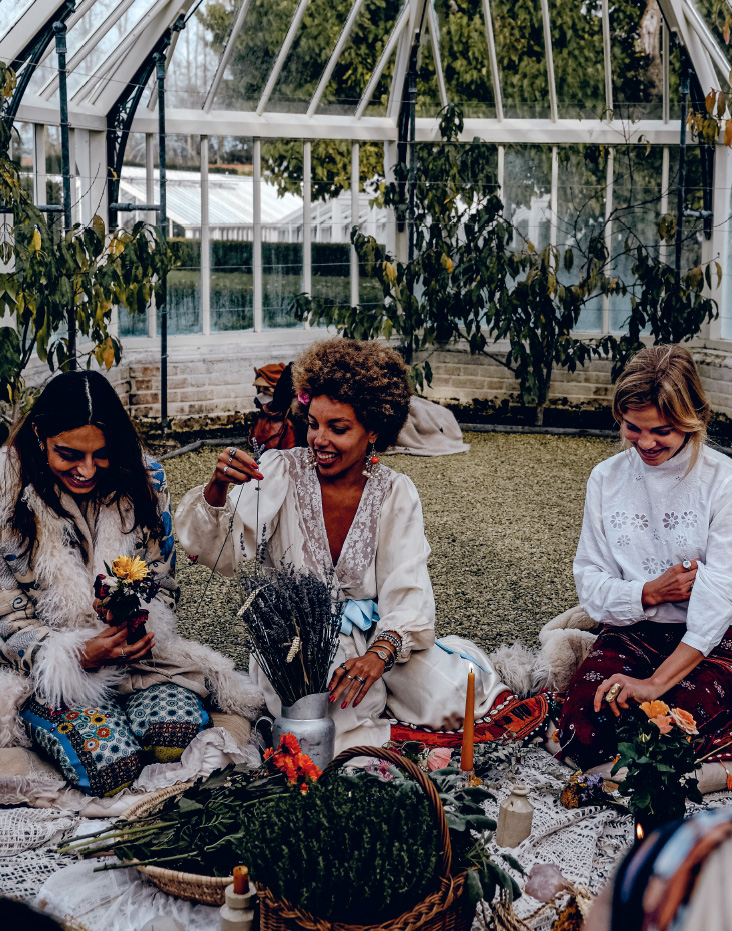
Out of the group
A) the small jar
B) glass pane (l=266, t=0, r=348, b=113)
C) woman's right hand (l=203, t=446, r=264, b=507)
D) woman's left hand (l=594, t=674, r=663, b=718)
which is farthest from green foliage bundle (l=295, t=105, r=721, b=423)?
the small jar

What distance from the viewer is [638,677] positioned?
3.07 metres

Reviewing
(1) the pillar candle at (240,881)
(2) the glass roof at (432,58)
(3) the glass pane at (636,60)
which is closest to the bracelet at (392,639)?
(1) the pillar candle at (240,881)

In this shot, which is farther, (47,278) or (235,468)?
(47,278)

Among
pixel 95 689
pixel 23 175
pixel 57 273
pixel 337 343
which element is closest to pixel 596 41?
pixel 23 175

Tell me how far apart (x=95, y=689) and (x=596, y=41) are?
24.9 ft

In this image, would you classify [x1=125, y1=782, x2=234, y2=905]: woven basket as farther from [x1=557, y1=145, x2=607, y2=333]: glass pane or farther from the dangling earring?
[x1=557, y1=145, x2=607, y2=333]: glass pane

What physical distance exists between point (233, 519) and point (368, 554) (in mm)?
404

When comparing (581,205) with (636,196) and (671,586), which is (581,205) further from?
(671,586)

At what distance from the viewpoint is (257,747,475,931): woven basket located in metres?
1.81

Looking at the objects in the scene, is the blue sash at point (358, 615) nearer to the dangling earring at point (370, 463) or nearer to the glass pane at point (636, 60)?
the dangling earring at point (370, 463)

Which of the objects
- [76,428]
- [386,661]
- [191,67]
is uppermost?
[191,67]

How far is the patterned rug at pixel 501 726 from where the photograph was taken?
3143 millimetres

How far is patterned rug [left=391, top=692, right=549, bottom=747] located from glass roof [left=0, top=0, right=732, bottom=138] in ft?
19.5

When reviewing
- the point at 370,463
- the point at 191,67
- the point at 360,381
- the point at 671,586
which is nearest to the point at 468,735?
the point at 671,586
